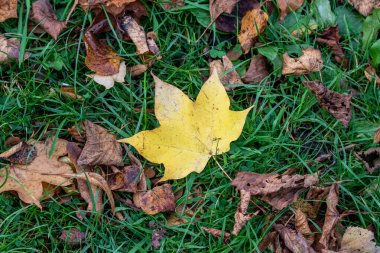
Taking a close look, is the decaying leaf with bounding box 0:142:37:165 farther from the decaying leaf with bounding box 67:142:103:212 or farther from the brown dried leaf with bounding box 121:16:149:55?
the brown dried leaf with bounding box 121:16:149:55

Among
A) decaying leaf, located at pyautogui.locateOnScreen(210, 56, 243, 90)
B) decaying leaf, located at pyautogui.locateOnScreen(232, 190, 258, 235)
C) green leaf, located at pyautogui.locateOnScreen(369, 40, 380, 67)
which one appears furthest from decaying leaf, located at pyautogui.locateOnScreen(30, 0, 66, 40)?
green leaf, located at pyautogui.locateOnScreen(369, 40, 380, 67)

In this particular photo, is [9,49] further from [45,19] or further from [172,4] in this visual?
[172,4]

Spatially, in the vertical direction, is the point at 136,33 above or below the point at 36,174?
above

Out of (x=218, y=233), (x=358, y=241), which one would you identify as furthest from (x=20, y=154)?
(x=358, y=241)

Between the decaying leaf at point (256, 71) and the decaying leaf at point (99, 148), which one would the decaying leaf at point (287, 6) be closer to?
the decaying leaf at point (256, 71)

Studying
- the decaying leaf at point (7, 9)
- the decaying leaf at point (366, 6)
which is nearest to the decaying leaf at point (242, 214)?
the decaying leaf at point (366, 6)

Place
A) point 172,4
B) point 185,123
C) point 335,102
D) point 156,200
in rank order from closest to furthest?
1. point 185,123
2. point 156,200
3. point 335,102
4. point 172,4
